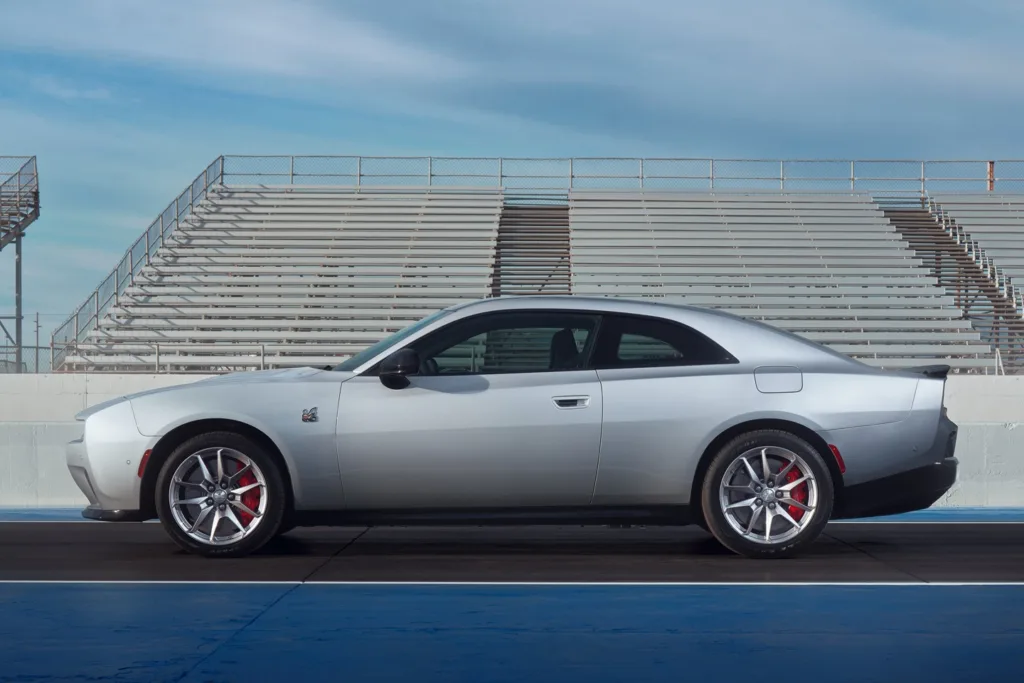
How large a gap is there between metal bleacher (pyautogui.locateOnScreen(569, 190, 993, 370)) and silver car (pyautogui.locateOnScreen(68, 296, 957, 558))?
13.9 m

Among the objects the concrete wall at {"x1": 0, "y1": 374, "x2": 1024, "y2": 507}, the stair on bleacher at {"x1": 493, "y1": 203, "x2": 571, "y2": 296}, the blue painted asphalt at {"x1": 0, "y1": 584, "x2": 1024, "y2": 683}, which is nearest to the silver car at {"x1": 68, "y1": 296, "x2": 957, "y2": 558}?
the blue painted asphalt at {"x1": 0, "y1": 584, "x2": 1024, "y2": 683}

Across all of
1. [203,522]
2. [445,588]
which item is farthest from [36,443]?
[445,588]

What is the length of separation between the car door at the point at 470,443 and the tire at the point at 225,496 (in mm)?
408

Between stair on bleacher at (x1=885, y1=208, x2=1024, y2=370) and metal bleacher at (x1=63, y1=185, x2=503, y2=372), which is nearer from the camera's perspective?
metal bleacher at (x1=63, y1=185, x2=503, y2=372)

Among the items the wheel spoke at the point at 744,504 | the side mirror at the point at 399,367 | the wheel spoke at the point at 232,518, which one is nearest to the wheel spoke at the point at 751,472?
the wheel spoke at the point at 744,504

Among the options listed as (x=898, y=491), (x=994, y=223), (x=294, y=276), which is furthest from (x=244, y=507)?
(x=994, y=223)

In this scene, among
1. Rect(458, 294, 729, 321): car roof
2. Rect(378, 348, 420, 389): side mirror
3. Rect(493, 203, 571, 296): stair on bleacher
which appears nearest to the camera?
Rect(378, 348, 420, 389): side mirror

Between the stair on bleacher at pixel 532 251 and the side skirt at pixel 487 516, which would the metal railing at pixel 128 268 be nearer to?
the stair on bleacher at pixel 532 251

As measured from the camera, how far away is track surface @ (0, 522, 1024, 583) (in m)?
6.62

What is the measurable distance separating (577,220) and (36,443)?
1652 centimetres

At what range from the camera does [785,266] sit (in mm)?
24500

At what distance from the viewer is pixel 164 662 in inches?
176

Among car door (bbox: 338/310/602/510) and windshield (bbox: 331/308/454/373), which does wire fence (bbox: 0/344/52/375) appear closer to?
windshield (bbox: 331/308/454/373)

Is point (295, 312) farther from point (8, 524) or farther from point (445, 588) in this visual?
point (445, 588)
